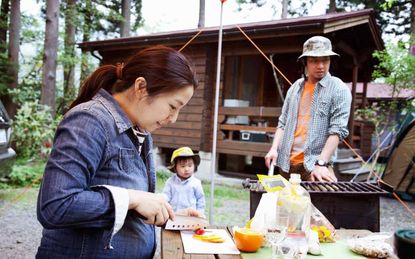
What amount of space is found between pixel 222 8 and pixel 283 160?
6.69 feet

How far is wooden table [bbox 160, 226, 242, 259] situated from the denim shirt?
0.21ft

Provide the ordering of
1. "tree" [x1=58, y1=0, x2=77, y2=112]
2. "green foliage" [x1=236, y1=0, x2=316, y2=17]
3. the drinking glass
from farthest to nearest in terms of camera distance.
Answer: "green foliage" [x1=236, y1=0, x2=316, y2=17] < "tree" [x1=58, y1=0, x2=77, y2=112] < the drinking glass

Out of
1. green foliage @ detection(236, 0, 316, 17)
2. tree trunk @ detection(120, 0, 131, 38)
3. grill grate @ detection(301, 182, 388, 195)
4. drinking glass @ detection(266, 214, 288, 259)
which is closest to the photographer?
drinking glass @ detection(266, 214, 288, 259)

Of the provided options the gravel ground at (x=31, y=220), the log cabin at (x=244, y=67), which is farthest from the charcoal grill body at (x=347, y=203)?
the log cabin at (x=244, y=67)

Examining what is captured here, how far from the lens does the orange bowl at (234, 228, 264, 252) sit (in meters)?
1.38

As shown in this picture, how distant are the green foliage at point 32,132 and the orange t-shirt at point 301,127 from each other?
653 cm

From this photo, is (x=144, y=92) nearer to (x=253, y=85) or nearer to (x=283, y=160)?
(x=283, y=160)

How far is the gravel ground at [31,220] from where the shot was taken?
379cm

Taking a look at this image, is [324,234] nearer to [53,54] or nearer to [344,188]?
[344,188]

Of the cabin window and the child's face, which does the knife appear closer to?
the child's face

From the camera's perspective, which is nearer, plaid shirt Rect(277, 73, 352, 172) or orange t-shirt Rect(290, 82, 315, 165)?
plaid shirt Rect(277, 73, 352, 172)

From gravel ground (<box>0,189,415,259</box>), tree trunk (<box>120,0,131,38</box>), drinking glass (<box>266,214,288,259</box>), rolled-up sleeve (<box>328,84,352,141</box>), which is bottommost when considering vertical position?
gravel ground (<box>0,189,415,259</box>)

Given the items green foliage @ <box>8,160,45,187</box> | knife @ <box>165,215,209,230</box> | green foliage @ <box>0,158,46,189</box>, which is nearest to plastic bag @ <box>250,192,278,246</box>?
knife @ <box>165,215,209,230</box>

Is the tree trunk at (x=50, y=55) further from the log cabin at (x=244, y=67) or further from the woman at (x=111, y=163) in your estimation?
the woman at (x=111, y=163)
